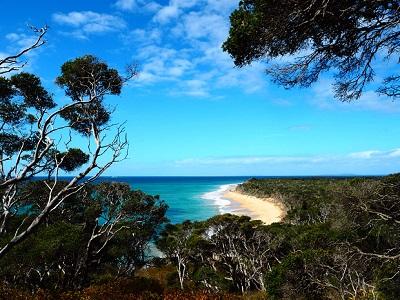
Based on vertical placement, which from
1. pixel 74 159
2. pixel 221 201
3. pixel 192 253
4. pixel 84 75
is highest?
pixel 84 75

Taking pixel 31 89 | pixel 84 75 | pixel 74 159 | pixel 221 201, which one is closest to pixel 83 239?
pixel 74 159

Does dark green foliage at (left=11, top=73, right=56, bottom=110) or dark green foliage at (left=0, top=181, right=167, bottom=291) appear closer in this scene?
dark green foliage at (left=11, top=73, right=56, bottom=110)

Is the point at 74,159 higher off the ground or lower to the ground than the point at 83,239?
higher

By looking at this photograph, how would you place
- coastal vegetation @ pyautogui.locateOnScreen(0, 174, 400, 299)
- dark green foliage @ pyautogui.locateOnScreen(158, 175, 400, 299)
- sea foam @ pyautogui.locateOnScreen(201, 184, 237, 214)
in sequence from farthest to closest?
1. sea foam @ pyautogui.locateOnScreen(201, 184, 237, 214)
2. dark green foliage @ pyautogui.locateOnScreen(158, 175, 400, 299)
3. coastal vegetation @ pyautogui.locateOnScreen(0, 174, 400, 299)

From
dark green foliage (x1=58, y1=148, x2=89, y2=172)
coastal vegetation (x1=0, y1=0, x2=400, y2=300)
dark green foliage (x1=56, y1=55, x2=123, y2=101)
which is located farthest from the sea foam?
dark green foliage (x1=56, y1=55, x2=123, y2=101)

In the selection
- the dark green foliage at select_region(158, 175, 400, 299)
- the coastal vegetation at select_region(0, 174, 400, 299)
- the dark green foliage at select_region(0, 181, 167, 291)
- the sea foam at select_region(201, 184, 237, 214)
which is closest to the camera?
the coastal vegetation at select_region(0, 174, 400, 299)

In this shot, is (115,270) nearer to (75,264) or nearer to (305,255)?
(75,264)

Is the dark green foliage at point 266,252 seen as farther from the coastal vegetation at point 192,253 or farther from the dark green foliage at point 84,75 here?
the dark green foliage at point 84,75

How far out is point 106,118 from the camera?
9.85 metres

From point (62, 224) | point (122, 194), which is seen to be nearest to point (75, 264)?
point (62, 224)

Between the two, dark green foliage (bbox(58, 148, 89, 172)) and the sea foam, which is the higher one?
dark green foliage (bbox(58, 148, 89, 172))

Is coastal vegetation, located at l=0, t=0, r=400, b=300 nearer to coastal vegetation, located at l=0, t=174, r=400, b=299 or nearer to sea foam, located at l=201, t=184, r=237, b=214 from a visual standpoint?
coastal vegetation, located at l=0, t=174, r=400, b=299

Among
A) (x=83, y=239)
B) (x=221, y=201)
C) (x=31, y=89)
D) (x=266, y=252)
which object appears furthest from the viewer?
(x=221, y=201)

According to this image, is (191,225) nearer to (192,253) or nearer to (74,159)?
(192,253)
